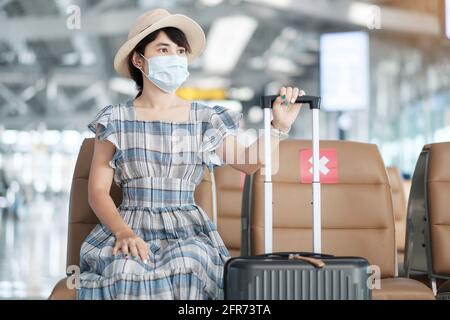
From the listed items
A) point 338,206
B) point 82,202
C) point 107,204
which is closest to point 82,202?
point 82,202

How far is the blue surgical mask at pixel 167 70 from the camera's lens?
2396mm

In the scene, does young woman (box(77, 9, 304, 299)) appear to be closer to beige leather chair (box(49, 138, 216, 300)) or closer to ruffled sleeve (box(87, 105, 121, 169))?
ruffled sleeve (box(87, 105, 121, 169))

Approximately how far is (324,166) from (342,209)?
19cm

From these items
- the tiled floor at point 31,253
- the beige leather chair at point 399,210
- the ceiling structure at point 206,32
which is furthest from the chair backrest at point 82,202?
the ceiling structure at point 206,32

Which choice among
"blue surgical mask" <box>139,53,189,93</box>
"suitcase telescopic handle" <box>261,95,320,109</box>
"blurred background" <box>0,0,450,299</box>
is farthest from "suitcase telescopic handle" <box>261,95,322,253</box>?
"blurred background" <box>0,0,450,299</box>

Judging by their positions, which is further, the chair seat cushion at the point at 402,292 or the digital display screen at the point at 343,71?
the digital display screen at the point at 343,71

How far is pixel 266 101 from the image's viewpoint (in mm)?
2266

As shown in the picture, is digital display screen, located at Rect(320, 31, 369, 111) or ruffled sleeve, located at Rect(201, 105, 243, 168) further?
digital display screen, located at Rect(320, 31, 369, 111)

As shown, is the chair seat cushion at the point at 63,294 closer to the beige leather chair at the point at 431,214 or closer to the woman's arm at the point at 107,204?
the woman's arm at the point at 107,204

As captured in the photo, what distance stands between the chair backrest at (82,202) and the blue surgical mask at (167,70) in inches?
19.6

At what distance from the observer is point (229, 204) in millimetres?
4055

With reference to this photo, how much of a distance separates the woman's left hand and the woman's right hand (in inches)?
23.9

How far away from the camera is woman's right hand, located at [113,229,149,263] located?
2.09 m
